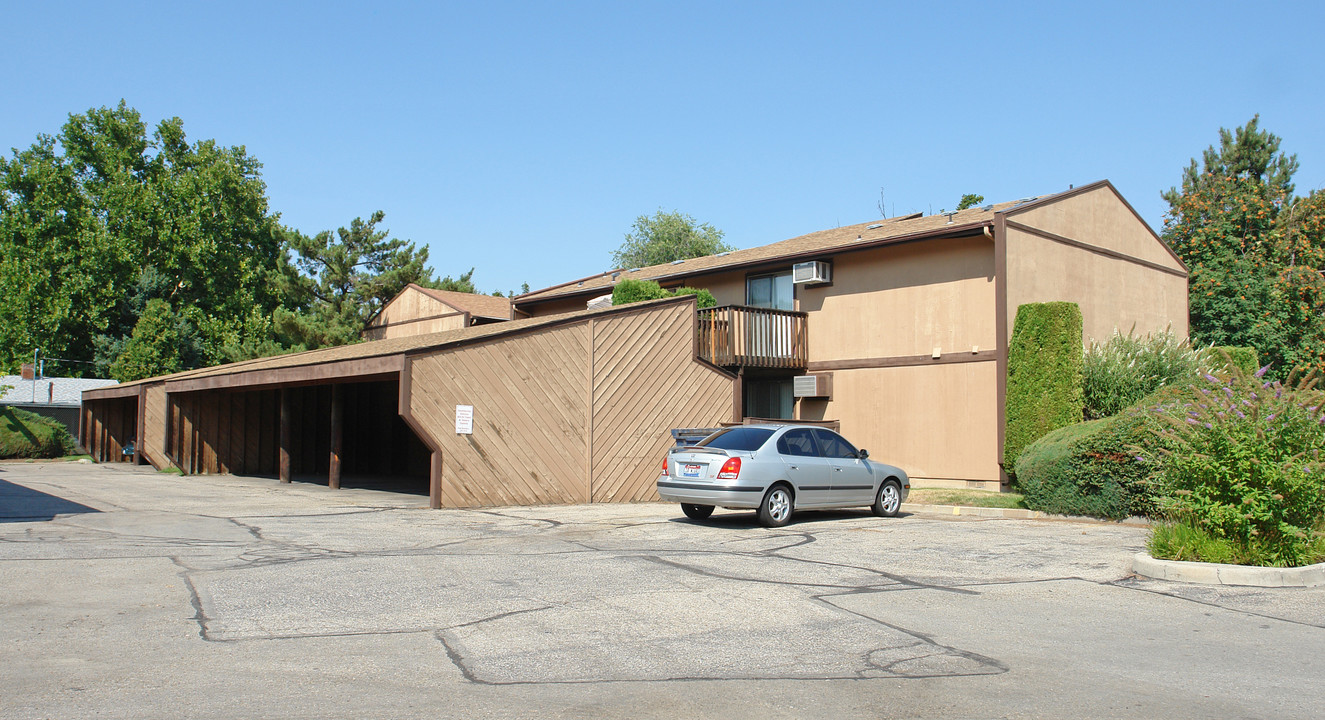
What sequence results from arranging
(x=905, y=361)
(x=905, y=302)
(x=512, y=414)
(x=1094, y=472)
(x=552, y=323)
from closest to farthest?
(x=1094, y=472)
(x=512, y=414)
(x=552, y=323)
(x=905, y=361)
(x=905, y=302)

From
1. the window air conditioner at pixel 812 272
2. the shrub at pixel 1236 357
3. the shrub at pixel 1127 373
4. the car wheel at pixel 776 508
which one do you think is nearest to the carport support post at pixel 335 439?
the window air conditioner at pixel 812 272

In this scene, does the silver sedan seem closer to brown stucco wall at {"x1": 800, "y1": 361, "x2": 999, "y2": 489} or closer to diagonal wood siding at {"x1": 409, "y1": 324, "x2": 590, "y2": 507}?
diagonal wood siding at {"x1": 409, "y1": 324, "x2": 590, "y2": 507}

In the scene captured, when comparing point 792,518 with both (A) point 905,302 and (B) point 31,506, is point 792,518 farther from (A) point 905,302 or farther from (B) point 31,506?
(B) point 31,506

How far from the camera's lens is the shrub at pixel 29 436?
3550 centimetres

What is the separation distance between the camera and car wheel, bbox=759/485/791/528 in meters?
13.7

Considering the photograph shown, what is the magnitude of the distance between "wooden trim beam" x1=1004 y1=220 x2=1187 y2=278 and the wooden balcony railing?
5.47 metres

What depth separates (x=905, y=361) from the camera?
21531mm

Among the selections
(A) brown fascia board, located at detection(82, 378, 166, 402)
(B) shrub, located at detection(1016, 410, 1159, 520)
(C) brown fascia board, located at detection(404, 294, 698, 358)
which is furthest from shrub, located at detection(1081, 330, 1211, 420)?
(A) brown fascia board, located at detection(82, 378, 166, 402)

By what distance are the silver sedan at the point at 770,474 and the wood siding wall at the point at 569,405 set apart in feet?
13.2

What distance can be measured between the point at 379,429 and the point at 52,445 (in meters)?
15.2

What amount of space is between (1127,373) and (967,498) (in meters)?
4.00

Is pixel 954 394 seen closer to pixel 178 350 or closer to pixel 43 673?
pixel 43 673

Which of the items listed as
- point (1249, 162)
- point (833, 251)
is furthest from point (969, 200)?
point (833, 251)

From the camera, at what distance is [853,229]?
26469mm
